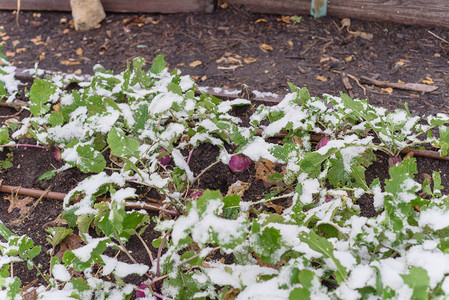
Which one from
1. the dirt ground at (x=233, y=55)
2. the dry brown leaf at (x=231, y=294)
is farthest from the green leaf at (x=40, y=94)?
the dry brown leaf at (x=231, y=294)

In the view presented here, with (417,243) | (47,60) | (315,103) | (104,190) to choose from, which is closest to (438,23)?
(315,103)

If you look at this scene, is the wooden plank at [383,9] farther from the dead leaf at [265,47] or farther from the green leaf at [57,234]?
the green leaf at [57,234]

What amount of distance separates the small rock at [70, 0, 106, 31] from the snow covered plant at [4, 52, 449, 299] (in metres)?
1.25

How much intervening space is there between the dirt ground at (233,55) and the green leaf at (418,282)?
2.47ft

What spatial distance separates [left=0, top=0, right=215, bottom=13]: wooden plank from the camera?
330cm

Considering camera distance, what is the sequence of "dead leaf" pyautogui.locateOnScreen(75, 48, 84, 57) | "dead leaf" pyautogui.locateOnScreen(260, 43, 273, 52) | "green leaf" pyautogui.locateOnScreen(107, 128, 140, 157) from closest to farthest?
"green leaf" pyautogui.locateOnScreen(107, 128, 140, 157) < "dead leaf" pyautogui.locateOnScreen(260, 43, 273, 52) < "dead leaf" pyautogui.locateOnScreen(75, 48, 84, 57)

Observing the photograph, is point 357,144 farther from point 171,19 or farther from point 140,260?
point 171,19

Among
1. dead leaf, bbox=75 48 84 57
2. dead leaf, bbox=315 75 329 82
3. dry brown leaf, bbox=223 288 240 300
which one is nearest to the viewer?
dry brown leaf, bbox=223 288 240 300

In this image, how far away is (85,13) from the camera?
3328 mm

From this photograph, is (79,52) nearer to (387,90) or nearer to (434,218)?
(387,90)

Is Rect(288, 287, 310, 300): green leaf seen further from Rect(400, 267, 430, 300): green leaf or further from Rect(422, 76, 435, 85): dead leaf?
Rect(422, 76, 435, 85): dead leaf

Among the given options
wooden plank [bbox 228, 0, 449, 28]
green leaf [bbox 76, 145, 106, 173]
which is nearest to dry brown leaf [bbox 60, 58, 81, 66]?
wooden plank [bbox 228, 0, 449, 28]

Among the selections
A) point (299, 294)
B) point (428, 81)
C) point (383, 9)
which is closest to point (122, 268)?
point (299, 294)

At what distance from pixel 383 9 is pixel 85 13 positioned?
7.41 ft
